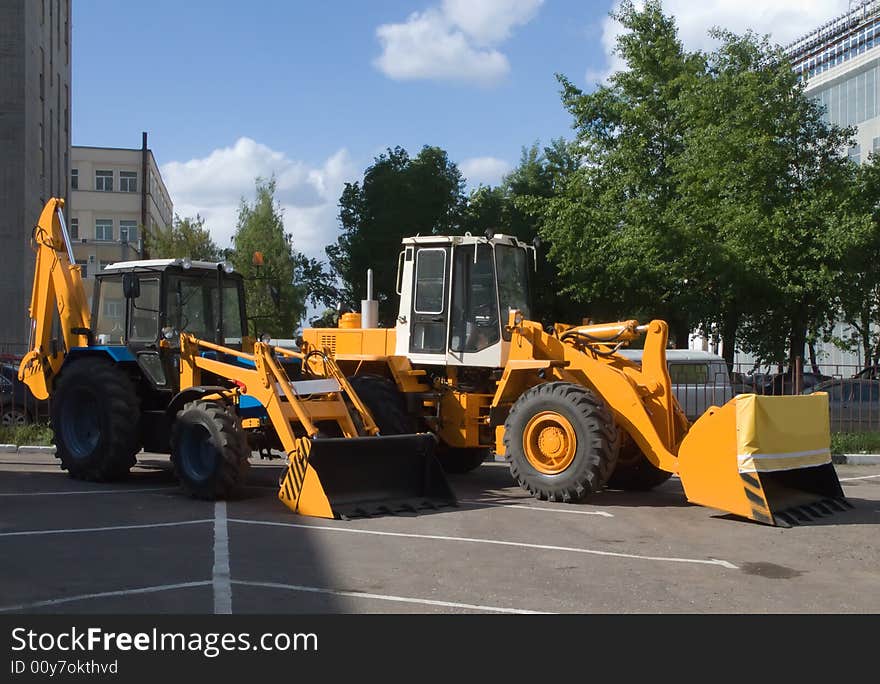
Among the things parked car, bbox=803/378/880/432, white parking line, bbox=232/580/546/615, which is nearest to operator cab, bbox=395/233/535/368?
white parking line, bbox=232/580/546/615

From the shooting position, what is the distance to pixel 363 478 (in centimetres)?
1118

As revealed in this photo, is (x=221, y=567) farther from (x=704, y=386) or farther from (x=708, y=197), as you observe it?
(x=708, y=197)

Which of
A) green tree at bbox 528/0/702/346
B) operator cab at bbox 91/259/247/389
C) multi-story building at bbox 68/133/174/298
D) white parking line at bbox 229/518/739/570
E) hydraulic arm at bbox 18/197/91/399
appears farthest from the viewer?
multi-story building at bbox 68/133/174/298

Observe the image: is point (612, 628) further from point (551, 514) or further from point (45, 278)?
point (45, 278)

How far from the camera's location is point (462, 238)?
14.0 metres

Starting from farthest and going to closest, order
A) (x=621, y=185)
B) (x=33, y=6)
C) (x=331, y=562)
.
A: (x=33, y=6), (x=621, y=185), (x=331, y=562)

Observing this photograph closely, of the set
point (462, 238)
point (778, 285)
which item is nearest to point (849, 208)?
point (778, 285)

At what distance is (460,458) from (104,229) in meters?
66.5

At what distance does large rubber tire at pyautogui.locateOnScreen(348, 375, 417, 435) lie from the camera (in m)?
13.3

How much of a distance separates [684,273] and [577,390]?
16.9m

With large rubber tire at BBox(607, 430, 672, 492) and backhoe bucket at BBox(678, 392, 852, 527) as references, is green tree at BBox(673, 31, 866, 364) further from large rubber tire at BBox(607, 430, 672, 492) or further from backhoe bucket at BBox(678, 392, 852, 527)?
backhoe bucket at BBox(678, 392, 852, 527)

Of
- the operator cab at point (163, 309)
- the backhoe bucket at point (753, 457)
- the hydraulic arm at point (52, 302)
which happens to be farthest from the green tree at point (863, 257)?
the hydraulic arm at point (52, 302)

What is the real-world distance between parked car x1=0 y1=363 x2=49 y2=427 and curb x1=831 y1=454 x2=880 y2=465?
14446 millimetres

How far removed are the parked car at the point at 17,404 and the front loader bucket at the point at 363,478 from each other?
9.94m
